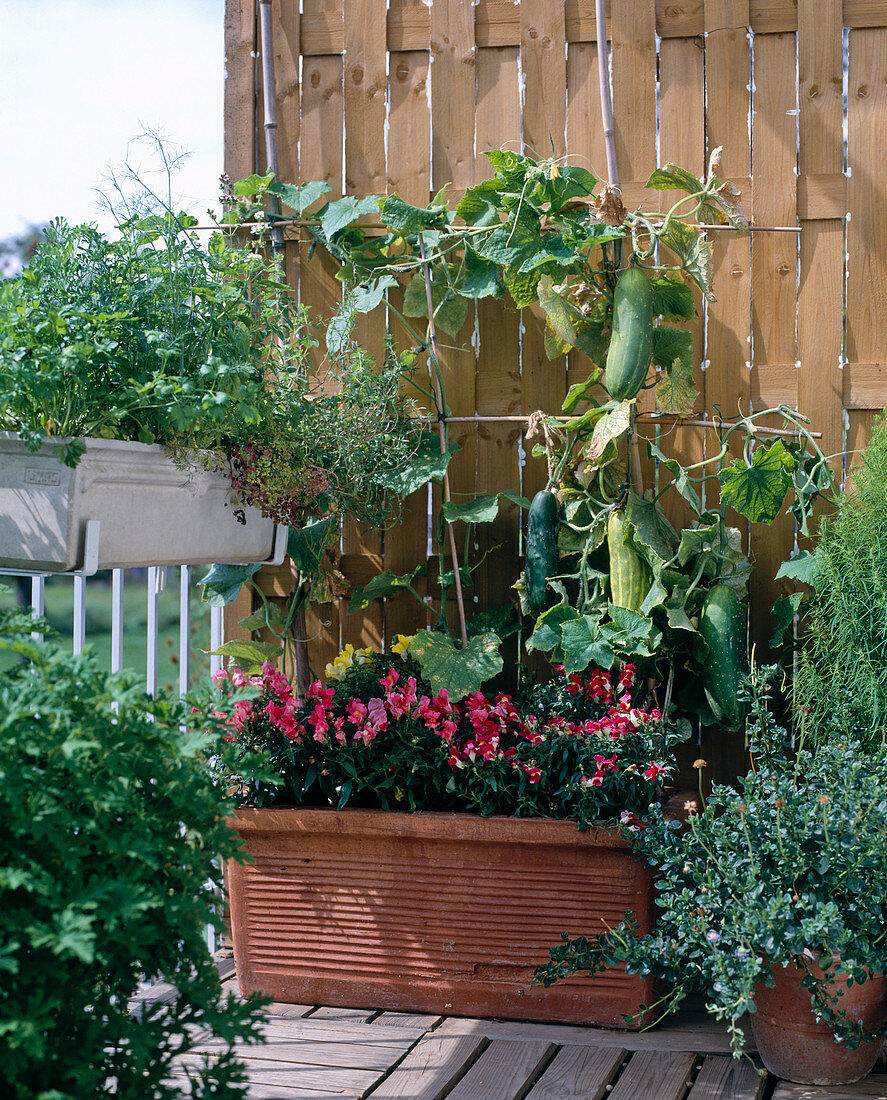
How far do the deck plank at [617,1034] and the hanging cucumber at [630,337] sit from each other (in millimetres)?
1235

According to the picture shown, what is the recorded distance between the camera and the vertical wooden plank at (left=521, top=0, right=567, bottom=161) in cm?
223

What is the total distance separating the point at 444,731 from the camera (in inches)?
75.0

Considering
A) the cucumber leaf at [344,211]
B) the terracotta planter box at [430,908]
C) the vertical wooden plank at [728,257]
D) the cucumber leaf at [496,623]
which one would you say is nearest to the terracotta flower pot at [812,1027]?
the terracotta planter box at [430,908]

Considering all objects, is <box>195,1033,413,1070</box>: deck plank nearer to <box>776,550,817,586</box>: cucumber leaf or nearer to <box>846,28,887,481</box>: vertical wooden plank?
<box>776,550,817,586</box>: cucumber leaf

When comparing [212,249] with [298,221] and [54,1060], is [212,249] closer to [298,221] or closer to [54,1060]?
A: [298,221]

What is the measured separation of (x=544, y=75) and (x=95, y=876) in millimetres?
1997

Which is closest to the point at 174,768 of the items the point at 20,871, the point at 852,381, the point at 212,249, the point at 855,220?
the point at 20,871

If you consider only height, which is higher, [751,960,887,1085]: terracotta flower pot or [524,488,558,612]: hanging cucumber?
[524,488,558,612]: hanging cucumber

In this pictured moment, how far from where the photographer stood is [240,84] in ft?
7.65

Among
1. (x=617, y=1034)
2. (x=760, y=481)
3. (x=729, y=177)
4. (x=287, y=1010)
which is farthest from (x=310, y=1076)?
(x=729, y=177)

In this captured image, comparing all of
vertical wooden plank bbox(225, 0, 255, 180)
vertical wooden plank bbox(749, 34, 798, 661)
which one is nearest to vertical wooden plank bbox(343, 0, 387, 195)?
vertical wooden plank bbox(225, 0, 255, 180)

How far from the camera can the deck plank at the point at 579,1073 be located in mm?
1589

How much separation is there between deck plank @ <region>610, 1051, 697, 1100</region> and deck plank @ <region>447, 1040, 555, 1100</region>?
0.15 m

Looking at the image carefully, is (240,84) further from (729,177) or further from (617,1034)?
(617,1034)
